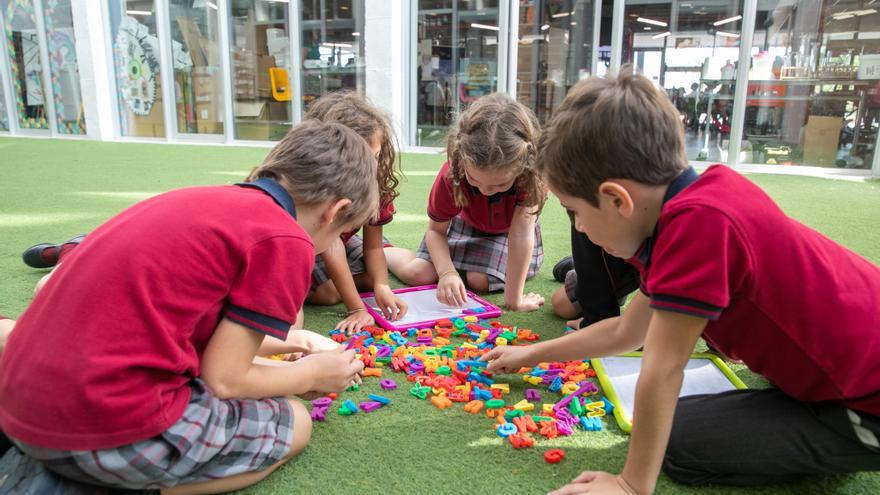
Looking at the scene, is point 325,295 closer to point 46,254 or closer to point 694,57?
point 46,254

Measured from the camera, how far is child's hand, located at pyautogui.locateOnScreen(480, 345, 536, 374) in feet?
4.74

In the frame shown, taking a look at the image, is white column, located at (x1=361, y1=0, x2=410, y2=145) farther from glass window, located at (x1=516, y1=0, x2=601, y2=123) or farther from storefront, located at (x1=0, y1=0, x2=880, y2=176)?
glass window, located at (x1=516, y1=0, x2=601, y2=123)

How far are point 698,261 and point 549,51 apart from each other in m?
6.53

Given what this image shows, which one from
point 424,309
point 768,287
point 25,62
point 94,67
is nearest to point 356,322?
point 424,309

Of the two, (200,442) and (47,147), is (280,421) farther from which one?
(47,147)

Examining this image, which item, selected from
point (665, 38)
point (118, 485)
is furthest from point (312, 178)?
point (665, 38)

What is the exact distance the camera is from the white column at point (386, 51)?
696 cm

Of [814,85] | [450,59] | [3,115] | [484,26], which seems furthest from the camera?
[3,115]

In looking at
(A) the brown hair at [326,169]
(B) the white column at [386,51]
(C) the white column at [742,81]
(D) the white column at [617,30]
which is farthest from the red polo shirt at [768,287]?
(B) the white column at [386,51]

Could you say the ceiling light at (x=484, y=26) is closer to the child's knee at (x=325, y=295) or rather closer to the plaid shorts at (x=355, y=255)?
the plaid shorts at (x=355, y=255)

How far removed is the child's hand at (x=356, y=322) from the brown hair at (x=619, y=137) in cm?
102

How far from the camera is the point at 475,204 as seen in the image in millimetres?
2314

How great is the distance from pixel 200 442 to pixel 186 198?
39cm

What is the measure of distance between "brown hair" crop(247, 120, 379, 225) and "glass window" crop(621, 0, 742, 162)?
18.4ft
